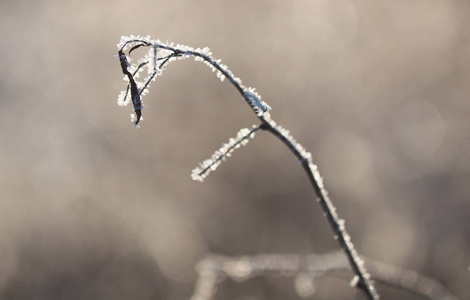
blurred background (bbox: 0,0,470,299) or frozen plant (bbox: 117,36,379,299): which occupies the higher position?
blurred background (bbox: 0,0,470,299)

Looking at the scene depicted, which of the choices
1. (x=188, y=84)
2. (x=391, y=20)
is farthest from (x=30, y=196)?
(x=391, y=20)

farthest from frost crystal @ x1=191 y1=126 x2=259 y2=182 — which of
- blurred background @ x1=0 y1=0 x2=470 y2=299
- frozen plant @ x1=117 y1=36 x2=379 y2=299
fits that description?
blurred background @ x1=0 y1=0 x2=470 y2=299

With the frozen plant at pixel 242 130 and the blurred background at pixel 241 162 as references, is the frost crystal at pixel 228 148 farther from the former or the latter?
the blurred background at pixel 241 162

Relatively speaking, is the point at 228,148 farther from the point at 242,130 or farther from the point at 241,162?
the point at 241,162

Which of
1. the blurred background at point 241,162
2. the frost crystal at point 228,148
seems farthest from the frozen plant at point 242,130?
the blurred background at point 241,162

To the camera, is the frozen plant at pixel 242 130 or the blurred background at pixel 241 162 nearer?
the frozen plant at pixel 242 130

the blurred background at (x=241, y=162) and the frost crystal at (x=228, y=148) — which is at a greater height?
the blurred background at (x=241, y=162)

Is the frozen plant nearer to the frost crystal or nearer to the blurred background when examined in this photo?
the frost crystal

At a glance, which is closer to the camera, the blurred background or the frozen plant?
the frozen plant
